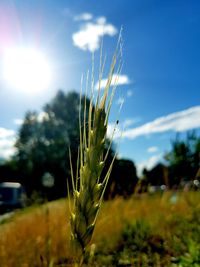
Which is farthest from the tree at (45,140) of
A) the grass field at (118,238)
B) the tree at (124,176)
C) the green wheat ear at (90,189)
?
the green wheat ear at (90,189)

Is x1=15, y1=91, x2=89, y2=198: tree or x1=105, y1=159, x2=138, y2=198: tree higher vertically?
x1=15, y1=91, x2=89, y2=198: tree

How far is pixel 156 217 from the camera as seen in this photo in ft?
21.8

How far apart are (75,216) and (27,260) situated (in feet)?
12.2

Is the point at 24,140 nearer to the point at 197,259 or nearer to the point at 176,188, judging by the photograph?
the point at 176,188

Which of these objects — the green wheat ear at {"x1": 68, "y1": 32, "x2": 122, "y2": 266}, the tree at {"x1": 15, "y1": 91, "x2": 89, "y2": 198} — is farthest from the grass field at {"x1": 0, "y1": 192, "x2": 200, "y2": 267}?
the tree at {"x1": 15, "y1": 91, "x2": 89, "y2": 198}

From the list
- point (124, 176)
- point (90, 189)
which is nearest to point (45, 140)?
point (124, 176)

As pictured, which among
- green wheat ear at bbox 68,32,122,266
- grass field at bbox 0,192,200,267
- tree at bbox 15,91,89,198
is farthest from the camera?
tree at bbox 15,91,89,198

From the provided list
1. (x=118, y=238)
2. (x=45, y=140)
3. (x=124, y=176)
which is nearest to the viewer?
(x=118, y=238)

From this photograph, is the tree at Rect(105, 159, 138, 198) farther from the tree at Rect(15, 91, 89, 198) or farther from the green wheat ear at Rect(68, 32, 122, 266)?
the tree at Rect(15, 91, 89, 198)

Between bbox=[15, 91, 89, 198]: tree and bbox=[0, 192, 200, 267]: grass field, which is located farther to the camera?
bbox=[15, 91, 89, 198]: tree

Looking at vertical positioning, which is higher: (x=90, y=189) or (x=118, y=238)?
(x=90, y=189)

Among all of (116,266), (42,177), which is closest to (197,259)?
(116,266)

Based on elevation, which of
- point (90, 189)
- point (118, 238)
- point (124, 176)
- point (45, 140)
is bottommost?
point (118, 238)

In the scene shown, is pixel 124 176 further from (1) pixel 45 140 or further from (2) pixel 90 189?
(1) pixel 45 140
